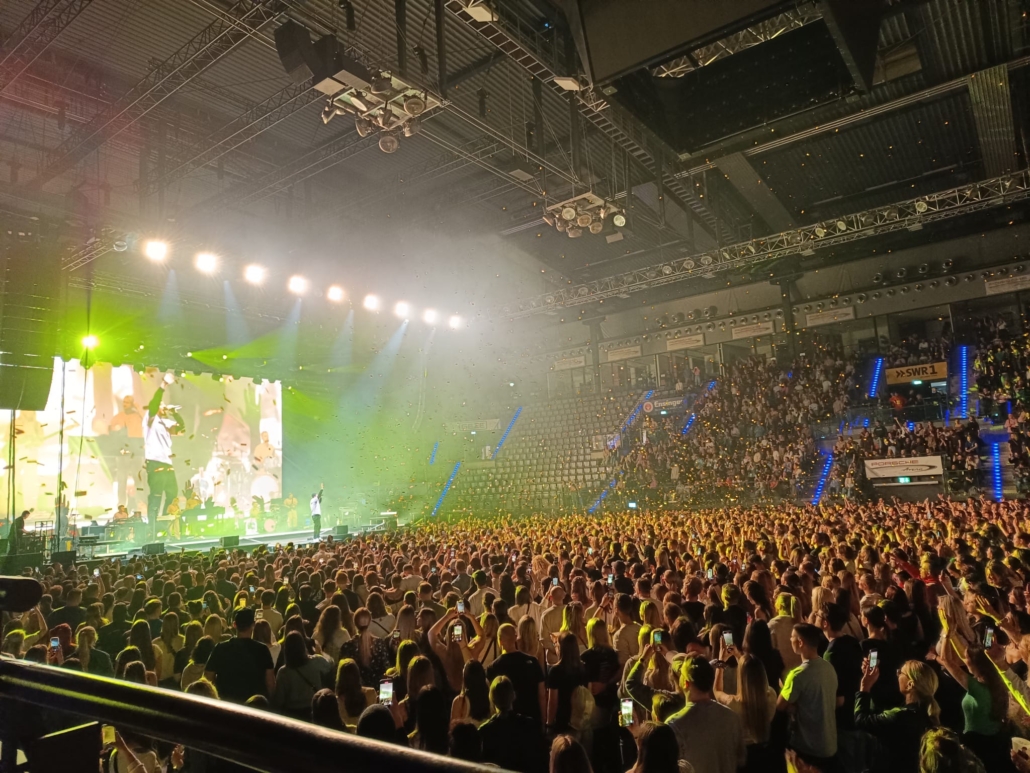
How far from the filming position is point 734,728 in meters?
3.42

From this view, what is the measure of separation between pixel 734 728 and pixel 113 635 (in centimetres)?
618

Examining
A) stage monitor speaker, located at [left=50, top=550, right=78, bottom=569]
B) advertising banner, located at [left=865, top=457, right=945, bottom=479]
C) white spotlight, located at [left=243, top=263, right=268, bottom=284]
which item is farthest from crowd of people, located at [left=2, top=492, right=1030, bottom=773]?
advertising banner, located at [left=865, top=457, right=945, bottom=479]

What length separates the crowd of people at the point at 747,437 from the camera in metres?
21.2

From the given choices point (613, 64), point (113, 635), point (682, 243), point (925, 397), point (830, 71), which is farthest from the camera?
point (682, 243)

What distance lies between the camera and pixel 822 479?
20.4m

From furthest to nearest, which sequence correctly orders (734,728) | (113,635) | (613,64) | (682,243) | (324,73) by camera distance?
(682,243) < (324,73) < (113,635) < (613,64) < (734,728)

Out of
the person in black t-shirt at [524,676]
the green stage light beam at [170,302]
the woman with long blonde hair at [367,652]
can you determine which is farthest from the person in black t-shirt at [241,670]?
the green stage light beam at [170,302]

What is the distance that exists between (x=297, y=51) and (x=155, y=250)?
23.1 ft

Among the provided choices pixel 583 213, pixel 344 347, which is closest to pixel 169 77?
pixel 583 213

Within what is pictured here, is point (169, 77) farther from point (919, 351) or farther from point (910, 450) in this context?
point (919, 351)

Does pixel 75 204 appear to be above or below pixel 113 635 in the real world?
above

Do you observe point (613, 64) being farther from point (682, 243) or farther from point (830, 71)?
point (682, 243)

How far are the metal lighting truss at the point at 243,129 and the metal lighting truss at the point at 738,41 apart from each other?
6.71 metres

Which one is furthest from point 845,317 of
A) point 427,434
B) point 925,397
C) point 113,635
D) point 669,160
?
point 113,635
